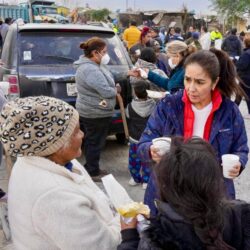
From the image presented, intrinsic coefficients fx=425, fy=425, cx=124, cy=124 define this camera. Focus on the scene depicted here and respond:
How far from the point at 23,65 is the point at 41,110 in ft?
12.5

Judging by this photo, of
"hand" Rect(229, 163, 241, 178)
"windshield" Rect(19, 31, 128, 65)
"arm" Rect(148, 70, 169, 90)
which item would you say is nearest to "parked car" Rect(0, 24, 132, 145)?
"windshield" Rect(19, 31, 128, 65)

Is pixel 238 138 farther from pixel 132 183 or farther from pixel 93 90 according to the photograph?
pixel 132 183

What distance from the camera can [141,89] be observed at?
4828mm

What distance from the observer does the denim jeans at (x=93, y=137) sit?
4.95 meters

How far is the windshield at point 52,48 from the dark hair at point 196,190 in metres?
4.26

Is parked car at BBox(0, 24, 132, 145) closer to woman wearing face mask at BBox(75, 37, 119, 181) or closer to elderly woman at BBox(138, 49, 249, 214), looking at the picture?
woman wearing face mask at BBox(75, 37, 119, 181)

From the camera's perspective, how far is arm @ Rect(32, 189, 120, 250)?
158 centimetres

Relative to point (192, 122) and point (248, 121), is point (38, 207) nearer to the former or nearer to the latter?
point (192, 122)

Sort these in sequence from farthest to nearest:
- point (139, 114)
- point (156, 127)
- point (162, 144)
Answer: point (139, 114) < point (156, 127) < point (162, 144)

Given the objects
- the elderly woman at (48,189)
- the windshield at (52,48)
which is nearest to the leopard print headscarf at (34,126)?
the elderly woman at (48,189)

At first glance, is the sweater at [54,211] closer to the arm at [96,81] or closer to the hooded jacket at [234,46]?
the arm at [96,81]

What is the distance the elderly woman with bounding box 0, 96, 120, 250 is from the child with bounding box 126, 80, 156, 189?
120 inches

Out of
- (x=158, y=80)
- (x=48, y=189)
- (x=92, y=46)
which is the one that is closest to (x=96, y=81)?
(x=92, y=46)

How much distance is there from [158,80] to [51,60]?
4.83 ft
